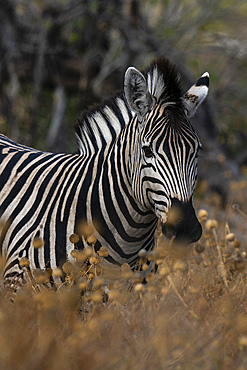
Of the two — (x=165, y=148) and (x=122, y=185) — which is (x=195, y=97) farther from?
(x=122, y=185)

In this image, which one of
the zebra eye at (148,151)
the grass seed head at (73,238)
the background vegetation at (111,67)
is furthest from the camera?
the background vegetation at (111,67)

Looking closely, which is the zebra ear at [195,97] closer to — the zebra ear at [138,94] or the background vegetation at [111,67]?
the zebra ear at [138,94]

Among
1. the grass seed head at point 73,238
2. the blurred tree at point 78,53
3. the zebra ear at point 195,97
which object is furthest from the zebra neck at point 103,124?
the blurred tree at point 78,53

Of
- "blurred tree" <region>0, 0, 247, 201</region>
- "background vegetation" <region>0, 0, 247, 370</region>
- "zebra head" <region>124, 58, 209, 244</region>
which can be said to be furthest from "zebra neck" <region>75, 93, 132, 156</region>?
"blurred tree" <region>0, 0, 247, 201</region>

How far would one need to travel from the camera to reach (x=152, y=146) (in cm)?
354

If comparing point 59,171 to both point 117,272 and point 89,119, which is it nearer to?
point 89,119

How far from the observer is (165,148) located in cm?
350

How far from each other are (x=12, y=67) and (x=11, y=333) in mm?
8316

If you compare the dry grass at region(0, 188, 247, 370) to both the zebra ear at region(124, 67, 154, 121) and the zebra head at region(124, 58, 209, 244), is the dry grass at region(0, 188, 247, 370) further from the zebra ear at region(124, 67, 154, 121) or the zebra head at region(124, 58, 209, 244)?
the zebra ear at region(124, 67, 154, 121)

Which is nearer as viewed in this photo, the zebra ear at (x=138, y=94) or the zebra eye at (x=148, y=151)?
the zebra eye at (x=148, y=151)

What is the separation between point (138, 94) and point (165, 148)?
54cm

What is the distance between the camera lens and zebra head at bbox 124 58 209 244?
3363 mm

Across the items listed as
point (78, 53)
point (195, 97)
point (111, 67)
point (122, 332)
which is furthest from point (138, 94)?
point (78, 53)

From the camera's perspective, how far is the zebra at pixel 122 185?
11.5 ft
